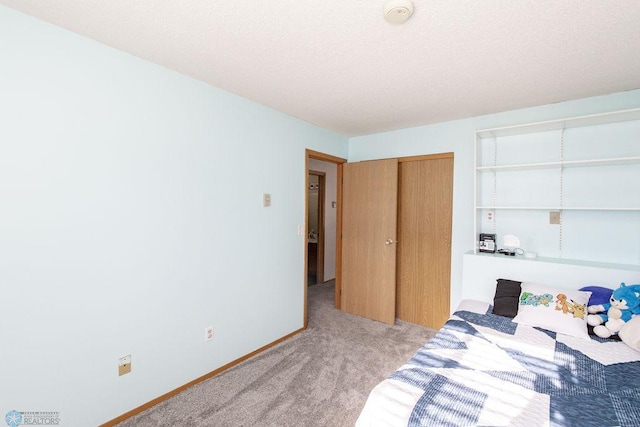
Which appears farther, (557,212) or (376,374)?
(557,212)

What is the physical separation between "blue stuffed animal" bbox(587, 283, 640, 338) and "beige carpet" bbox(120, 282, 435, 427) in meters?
1.40

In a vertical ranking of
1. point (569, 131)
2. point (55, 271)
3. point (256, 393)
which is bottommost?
point (256, 393)

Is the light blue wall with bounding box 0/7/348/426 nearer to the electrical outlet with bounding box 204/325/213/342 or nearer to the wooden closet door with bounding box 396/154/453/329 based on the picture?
the electrical outlet with bounding box 204/325/213/342

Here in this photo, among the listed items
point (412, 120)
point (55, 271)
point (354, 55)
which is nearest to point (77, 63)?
point (55, 271)

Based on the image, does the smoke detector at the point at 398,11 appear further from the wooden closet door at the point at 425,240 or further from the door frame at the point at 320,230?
the door frame at the point at 320,230

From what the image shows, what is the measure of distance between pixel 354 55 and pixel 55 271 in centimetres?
213

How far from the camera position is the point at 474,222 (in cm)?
277

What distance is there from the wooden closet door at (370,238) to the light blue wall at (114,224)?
139cm

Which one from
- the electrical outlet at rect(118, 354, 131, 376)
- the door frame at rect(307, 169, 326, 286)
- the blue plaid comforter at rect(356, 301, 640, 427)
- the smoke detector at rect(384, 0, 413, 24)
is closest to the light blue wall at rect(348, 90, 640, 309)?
the blue plaid comforter at rect(356, 301, 640, 427)

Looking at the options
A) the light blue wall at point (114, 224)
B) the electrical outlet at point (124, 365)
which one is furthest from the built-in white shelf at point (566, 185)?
the electrical outlet at point (124, 365)

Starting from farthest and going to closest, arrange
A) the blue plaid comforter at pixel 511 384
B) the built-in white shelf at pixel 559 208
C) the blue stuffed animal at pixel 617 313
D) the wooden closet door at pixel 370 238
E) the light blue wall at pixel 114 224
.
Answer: the wooden closet door at pixel 370 238
the built-in white shelf at pixel 559 208
the blue stuffed animal at pixel 617 313
the light blue wall at pixel 114 224
the blue plaid comforter at pixel 511 384

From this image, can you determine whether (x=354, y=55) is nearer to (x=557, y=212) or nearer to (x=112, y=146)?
(x=112, y=146)

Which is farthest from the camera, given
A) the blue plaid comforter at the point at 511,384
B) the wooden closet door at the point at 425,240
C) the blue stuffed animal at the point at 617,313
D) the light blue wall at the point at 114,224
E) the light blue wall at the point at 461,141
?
the wooden closet door at the point at 425,240

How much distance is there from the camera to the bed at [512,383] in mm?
1068
